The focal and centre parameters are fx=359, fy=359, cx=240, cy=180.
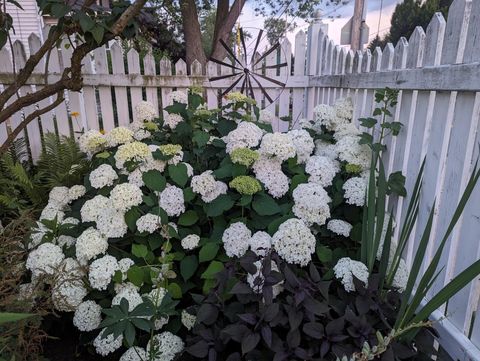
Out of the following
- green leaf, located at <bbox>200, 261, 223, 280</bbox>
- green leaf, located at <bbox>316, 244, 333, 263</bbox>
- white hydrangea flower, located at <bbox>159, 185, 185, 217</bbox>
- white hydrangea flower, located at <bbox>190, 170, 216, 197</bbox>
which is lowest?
green leaf, located at <bbox>200, 261, 223, 280</bbox>

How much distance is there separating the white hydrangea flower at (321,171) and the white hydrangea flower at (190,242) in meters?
0.64

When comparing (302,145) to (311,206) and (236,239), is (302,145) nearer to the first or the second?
(311,206)

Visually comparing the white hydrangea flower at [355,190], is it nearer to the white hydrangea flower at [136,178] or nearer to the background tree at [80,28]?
the white hydrangea flower at [136,178]

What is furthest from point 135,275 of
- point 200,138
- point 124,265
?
point 200,138

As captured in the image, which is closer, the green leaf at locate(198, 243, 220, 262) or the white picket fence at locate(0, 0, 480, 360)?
the white picket fence at locate(0, 0, 480, 360)

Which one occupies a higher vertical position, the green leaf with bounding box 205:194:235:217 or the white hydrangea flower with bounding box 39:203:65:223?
the green leaf with bounding box 205:194:235:217

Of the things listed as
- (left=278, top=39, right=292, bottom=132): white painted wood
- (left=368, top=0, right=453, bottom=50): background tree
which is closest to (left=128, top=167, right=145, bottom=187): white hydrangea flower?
(left=278, top=39, right=292, bottom=132): white painted wood

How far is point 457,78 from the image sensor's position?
50.8 inches

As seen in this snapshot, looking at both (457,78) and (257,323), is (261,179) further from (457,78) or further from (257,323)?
(457,78)

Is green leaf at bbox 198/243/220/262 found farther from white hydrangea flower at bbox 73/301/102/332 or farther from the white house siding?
the white house siding

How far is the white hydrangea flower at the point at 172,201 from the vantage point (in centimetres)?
178

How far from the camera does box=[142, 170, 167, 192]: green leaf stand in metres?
1.81

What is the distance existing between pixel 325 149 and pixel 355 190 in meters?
0.44

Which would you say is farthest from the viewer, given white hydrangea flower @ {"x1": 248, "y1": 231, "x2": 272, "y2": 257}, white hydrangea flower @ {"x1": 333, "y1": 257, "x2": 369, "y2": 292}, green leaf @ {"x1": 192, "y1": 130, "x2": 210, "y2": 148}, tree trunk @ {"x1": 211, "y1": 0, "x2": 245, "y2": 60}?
tree trunk @ {"x1": 211, "y1": 0, "x2": 245, "y2": 60}
